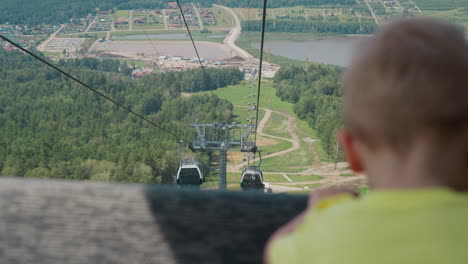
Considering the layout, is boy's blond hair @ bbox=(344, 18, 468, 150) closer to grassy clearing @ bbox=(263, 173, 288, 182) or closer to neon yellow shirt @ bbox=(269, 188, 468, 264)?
neon yellow shirt @ bbox=(269, 188, 468, 264)

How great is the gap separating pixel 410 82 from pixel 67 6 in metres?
42.2

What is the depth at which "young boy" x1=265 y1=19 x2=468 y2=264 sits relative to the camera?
327mm

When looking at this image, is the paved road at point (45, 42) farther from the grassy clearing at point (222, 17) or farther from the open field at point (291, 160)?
the open field at point (291, 160)

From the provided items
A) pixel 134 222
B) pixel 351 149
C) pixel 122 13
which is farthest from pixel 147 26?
pixel 351 149

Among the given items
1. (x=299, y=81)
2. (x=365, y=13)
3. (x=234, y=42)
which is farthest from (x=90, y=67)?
(x=365, y=13)

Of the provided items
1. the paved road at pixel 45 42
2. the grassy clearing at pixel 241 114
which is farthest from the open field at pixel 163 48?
the grassy clearing at pixel 241 114

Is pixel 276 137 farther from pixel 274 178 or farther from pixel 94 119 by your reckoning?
pixel 94 119

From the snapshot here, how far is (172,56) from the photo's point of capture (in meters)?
35.8

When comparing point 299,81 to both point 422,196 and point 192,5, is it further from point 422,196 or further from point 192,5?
point 422,196

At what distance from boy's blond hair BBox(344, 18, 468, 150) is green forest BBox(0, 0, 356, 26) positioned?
37.3 meters

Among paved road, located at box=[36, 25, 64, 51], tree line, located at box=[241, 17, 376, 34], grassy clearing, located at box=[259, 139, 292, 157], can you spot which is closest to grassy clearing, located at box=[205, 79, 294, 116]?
grassy clearing, located at box=[259, 139, 292, 157]

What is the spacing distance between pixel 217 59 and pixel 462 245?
1373 inches

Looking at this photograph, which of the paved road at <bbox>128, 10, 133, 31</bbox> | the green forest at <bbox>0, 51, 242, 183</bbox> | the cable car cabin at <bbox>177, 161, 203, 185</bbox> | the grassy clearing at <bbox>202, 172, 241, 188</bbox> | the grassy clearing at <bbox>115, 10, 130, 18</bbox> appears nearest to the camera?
Answer: the cable car cabin at <bbox>177, 161, 203, 185</bbox>

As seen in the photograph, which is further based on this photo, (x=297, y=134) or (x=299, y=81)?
(x=299, y=81)
